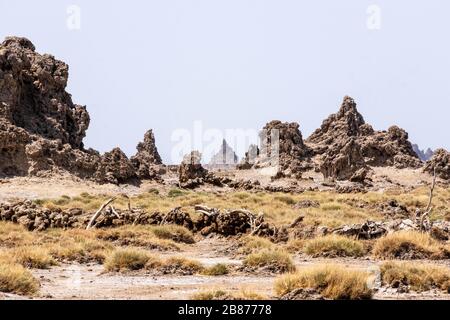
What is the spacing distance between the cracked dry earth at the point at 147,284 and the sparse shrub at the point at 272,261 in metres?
0.43

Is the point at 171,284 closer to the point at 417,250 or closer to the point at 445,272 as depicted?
the point at 445,272

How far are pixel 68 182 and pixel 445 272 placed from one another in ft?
112

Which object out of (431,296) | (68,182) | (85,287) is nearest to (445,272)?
(431,296)

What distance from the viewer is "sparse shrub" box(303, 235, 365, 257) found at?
1589 cm

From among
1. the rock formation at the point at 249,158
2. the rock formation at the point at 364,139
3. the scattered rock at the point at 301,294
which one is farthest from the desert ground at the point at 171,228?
the rock formation at the point at 249,158

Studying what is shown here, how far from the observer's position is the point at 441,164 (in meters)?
64.1

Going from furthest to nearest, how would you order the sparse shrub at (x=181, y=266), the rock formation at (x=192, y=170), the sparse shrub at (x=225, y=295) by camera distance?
the rock formation at (x=192, y=170) → the sparse shrub at (x=181, y=266) → the sparse shrub at (x=225, y=295)

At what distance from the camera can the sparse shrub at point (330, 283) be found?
903cm

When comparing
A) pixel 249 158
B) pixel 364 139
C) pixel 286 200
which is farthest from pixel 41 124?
pixel 364 139

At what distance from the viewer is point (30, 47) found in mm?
50156

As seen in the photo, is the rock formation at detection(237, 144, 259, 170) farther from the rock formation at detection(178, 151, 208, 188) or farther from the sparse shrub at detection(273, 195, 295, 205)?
the sparse shrub at detection(273, 195, 295, 205)

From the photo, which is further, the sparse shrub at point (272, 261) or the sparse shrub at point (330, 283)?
the sparse shrub at point (272, 261)

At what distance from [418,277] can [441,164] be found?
57.5m

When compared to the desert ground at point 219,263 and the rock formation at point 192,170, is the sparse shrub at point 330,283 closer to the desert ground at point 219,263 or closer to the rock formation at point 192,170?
the desert ground at point 219,263
